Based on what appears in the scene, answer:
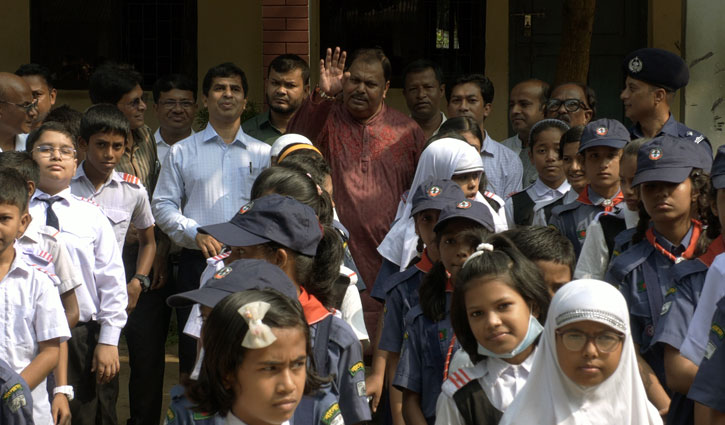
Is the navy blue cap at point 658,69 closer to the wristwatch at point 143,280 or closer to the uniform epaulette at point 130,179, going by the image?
the uniform epaulette at point 130,179

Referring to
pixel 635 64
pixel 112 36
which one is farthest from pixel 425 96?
pixel 112 36

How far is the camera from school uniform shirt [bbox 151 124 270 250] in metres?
5.29

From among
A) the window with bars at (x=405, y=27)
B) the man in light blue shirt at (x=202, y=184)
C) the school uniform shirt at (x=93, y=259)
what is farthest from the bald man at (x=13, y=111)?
the window with bars at (x=405, y=27)

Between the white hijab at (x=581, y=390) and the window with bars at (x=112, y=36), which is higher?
the window with bars at (x=112, y=36)

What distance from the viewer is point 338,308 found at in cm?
371

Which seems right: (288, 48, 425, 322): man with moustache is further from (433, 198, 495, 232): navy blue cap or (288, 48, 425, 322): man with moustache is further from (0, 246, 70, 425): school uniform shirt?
(0, 246, 70, 425): school uniform shirt

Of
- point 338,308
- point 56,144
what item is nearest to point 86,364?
point 56,144

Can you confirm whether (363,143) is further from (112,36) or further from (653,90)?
(112,36)

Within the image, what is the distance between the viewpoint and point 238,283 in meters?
2.76

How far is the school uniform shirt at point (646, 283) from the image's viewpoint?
3.58 meters

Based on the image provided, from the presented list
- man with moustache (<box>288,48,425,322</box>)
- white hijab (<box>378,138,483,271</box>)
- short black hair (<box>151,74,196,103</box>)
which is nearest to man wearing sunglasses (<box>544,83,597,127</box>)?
man with moustache (<box>288,48,425,322</box>)

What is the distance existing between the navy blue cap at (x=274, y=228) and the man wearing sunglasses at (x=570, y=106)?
3.15 metres

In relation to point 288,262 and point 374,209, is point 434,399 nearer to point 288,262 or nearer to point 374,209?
point 288,262

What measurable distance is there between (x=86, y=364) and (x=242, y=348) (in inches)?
92.5
